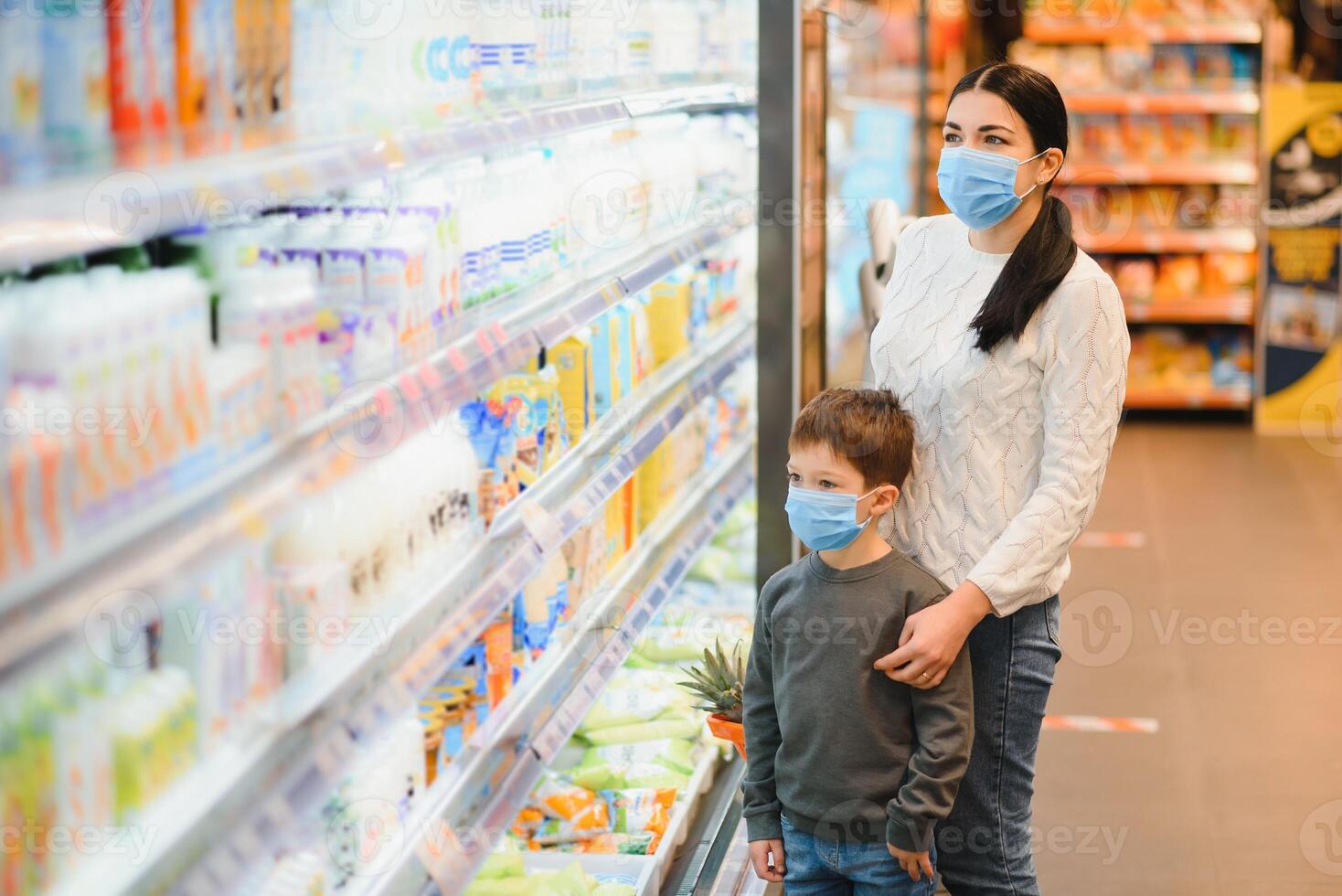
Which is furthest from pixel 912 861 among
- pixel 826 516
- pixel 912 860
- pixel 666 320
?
pixel 666 320

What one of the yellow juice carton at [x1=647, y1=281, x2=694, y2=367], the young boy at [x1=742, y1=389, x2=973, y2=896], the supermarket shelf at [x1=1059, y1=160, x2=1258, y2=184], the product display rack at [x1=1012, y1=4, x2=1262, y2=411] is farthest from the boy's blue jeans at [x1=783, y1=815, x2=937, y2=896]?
the supermarket shelf at [x1=1059, y1=160, x2=1258, y2=184]

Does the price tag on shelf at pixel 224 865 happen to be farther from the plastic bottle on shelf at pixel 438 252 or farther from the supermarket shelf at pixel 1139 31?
the supermarket shelf at pixel 1139 31

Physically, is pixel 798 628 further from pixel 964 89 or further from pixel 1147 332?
pixel 1147 332

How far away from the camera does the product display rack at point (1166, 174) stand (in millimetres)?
8125

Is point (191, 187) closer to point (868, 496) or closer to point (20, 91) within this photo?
point (20, 91)

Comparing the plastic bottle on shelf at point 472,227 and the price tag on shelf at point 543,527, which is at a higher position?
the plastic bottle on shelf at point 472,227

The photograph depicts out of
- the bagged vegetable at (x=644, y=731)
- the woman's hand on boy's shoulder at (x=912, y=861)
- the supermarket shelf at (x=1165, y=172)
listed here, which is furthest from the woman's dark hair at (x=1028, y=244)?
the supermarket shelf at (x=1165, y=172)

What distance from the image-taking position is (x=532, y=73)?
8.66 ft

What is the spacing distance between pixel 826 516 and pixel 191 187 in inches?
37.8

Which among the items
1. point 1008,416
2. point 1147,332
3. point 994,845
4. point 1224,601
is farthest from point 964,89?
point 1147,332

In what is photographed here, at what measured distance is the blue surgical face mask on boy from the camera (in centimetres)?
198

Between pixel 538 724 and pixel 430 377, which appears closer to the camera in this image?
pixel 430 377

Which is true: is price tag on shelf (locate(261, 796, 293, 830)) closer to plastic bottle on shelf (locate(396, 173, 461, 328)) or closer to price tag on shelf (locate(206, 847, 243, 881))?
price tag on shelf (locate(206, 847, 243, 881))

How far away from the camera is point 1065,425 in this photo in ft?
6.48
